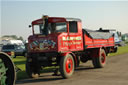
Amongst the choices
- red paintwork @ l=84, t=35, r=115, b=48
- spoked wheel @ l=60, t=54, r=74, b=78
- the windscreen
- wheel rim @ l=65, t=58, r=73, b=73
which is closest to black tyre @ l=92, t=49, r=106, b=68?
red paintwork @ l=84, t=35, r=115, b=48

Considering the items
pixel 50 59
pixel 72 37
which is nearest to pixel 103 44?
pixel 72 37

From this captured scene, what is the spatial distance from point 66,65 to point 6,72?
4.17 metres

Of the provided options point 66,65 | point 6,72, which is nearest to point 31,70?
point 66,65

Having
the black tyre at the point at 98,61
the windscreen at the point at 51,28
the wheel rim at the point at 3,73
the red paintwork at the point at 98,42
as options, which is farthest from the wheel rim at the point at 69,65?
the wheel rim at the point at 3,73

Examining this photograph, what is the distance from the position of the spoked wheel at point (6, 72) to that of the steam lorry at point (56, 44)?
379 centimetres

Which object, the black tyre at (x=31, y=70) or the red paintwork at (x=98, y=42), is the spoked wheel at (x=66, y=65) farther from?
the red paintwork at (x=98, y=42)

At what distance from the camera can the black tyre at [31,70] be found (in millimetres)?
9401

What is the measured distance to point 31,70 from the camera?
9570 mm

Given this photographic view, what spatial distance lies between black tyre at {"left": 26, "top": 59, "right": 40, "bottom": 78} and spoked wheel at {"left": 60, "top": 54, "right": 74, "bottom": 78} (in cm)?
161

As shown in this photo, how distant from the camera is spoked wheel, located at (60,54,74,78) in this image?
8.71m

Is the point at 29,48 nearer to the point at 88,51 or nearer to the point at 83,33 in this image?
the point at 83,33

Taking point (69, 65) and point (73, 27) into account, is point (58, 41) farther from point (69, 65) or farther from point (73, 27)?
point (73, 27)

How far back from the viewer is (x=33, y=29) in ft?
33.4

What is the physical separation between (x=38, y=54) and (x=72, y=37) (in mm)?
1771
